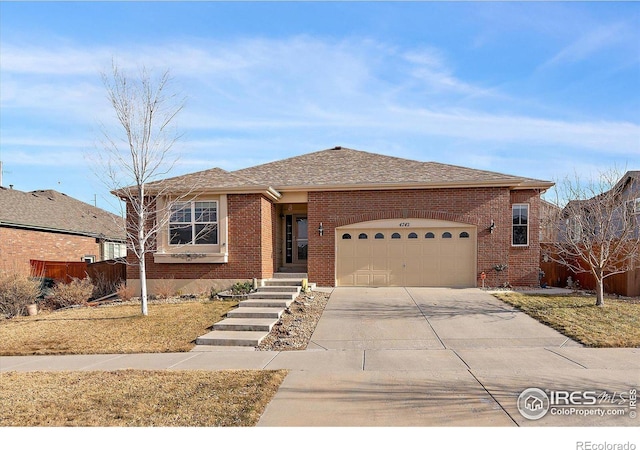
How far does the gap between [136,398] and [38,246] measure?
19.1 m

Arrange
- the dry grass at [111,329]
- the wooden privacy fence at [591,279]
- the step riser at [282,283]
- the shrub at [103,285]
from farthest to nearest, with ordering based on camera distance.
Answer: the shrub at [103,285], the step riser at [282,283], the wooden privacy fence at [591,279], the dry grass at [111,329]

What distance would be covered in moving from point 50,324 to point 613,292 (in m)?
18.5

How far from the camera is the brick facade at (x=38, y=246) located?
18.9 m

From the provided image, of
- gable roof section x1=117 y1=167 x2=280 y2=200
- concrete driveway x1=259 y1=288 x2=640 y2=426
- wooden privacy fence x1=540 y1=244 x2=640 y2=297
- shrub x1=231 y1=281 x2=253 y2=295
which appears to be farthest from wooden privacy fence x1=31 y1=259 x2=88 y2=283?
wooden privacy fence x1=540 y1=244 x2=640 y2=297

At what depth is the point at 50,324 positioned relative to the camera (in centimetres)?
1146

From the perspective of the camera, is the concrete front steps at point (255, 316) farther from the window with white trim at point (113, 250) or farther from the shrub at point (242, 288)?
the window with white trim at point (113, 250)

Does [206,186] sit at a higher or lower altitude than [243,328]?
higher

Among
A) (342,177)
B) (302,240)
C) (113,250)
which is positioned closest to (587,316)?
(342,177)

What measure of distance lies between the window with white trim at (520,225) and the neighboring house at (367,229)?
3 cm

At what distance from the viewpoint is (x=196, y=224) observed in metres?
15.1

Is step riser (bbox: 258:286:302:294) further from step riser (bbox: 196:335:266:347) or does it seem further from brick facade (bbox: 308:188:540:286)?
Answer: step riser (bbox: 196:335:266:347)

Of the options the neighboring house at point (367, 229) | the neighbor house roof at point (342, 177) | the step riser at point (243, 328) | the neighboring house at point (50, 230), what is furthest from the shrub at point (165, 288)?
the step riser at point (243, 328)

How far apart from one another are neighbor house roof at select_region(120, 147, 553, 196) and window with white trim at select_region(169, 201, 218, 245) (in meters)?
0.68

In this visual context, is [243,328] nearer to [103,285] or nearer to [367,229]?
[367,229]
